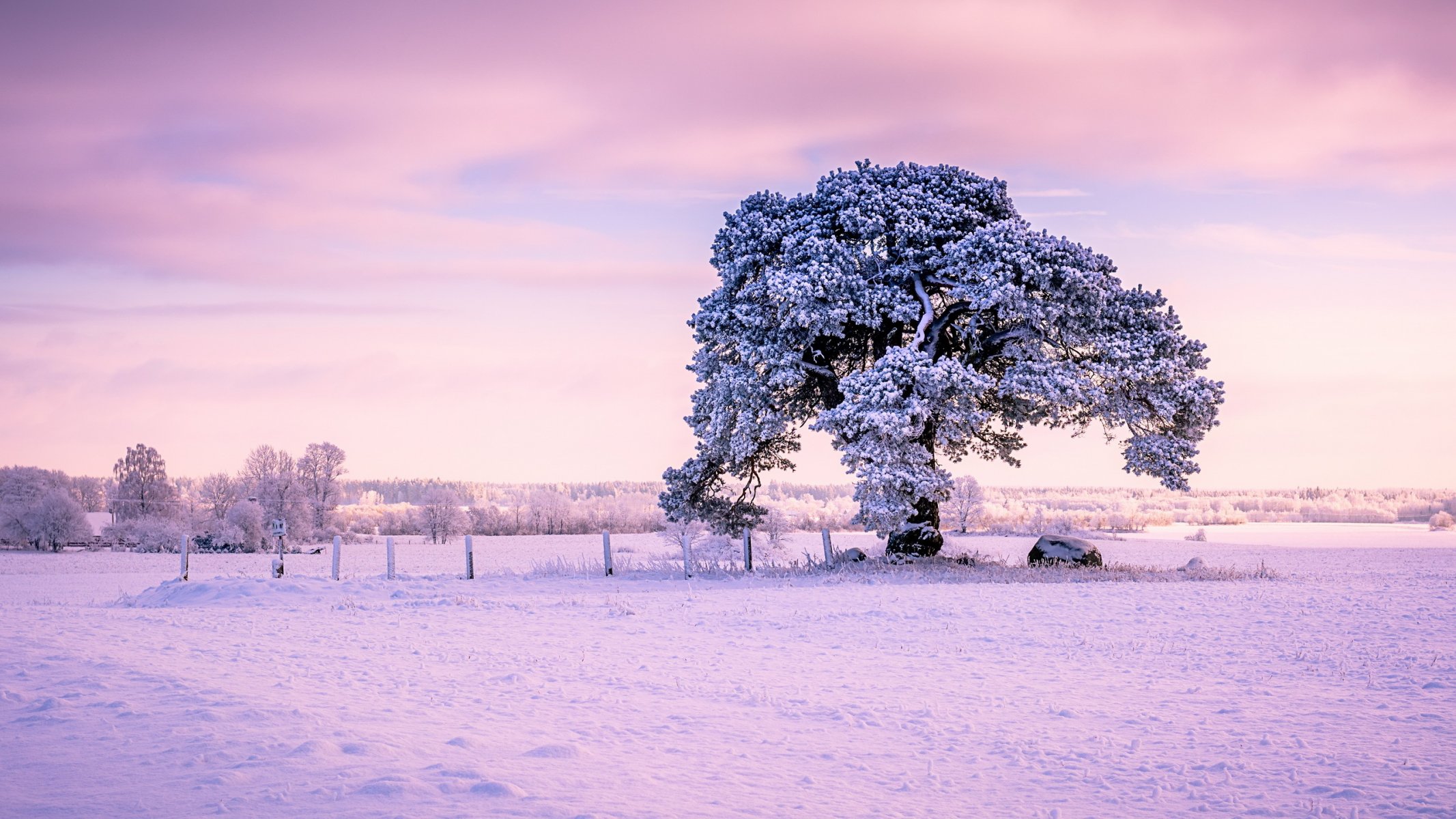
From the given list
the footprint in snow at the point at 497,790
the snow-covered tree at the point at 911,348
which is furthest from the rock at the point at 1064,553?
the footprint in snow at the point at 497,790

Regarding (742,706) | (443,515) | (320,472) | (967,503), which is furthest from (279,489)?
(742,706)

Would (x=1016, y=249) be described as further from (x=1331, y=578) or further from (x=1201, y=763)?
(x=1201, y=763)

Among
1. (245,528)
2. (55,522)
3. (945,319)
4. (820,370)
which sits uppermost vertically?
(945,319)

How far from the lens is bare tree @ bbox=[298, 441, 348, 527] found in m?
80.9

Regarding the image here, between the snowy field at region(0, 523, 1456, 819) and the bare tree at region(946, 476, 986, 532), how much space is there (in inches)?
2366

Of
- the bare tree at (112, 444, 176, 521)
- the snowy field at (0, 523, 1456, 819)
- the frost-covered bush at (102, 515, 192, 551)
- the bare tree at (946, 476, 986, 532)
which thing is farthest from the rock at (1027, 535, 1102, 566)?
the bare tree at (112, 444, 176, 521)

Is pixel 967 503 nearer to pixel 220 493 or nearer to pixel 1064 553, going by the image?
pixel 1064 553

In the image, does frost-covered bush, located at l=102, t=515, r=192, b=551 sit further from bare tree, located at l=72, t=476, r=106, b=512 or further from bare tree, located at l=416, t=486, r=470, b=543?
bare tree, located at l=72, t=476, r=106, b=512

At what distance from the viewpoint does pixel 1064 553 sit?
33.2 metres

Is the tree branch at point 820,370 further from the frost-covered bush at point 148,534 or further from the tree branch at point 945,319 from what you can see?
the frost-covered bush at point 148,534

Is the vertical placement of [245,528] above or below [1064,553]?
above

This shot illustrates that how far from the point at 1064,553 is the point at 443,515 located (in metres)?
62.8

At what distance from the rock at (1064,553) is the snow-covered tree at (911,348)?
3.05m

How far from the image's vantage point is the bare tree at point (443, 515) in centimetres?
8475
